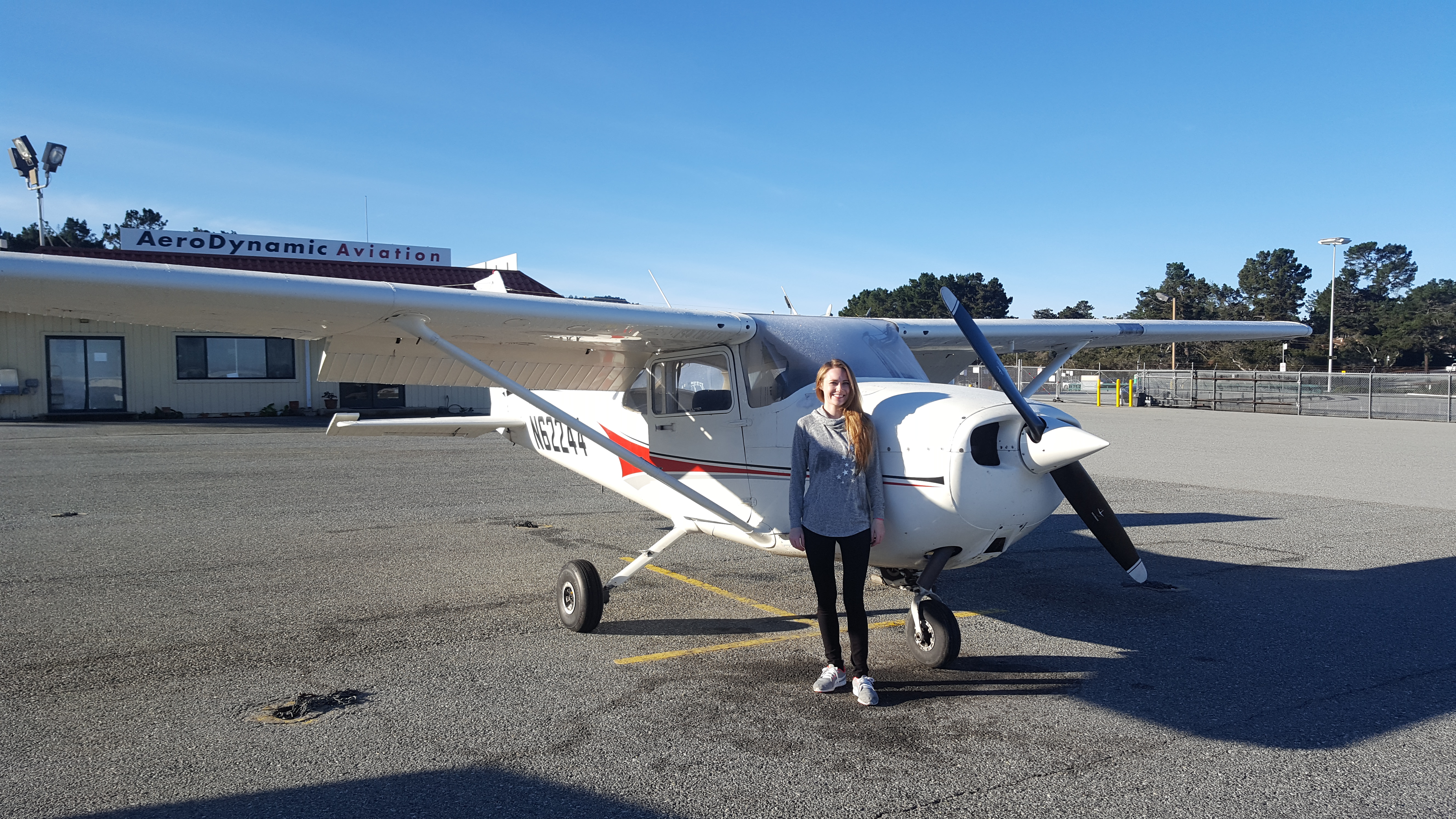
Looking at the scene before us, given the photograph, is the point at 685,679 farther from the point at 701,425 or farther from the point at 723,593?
the point at 723,593

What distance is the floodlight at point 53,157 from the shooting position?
32.8 m

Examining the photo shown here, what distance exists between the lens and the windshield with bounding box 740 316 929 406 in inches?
214

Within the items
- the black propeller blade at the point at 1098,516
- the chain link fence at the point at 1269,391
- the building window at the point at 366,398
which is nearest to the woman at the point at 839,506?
the black propeller blade at the point at 1098,516

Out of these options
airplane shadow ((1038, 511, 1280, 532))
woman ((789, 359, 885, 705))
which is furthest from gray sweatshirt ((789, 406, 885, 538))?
airplane shadow ((1038, 511, 1280, 532))

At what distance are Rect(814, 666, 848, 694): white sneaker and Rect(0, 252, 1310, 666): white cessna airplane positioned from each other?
2.05 ft

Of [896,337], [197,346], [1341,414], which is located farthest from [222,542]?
[1341,414]

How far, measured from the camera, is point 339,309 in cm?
521

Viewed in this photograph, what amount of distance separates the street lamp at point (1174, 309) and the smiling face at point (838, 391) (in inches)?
1935

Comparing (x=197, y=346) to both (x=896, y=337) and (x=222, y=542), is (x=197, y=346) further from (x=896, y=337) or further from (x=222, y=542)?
(x=896, y=337)

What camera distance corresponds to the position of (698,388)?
237 inches

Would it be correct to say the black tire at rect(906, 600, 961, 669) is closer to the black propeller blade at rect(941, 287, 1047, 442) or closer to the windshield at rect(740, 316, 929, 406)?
the black propeller blade at rect(941, 287, 1047, 442)

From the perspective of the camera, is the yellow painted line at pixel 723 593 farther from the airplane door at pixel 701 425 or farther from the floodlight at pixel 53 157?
the floodlight at pixel 53 157

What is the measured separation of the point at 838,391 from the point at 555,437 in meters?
4.32

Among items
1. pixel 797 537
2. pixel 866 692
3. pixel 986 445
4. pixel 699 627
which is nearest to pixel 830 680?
pixel 866 692
